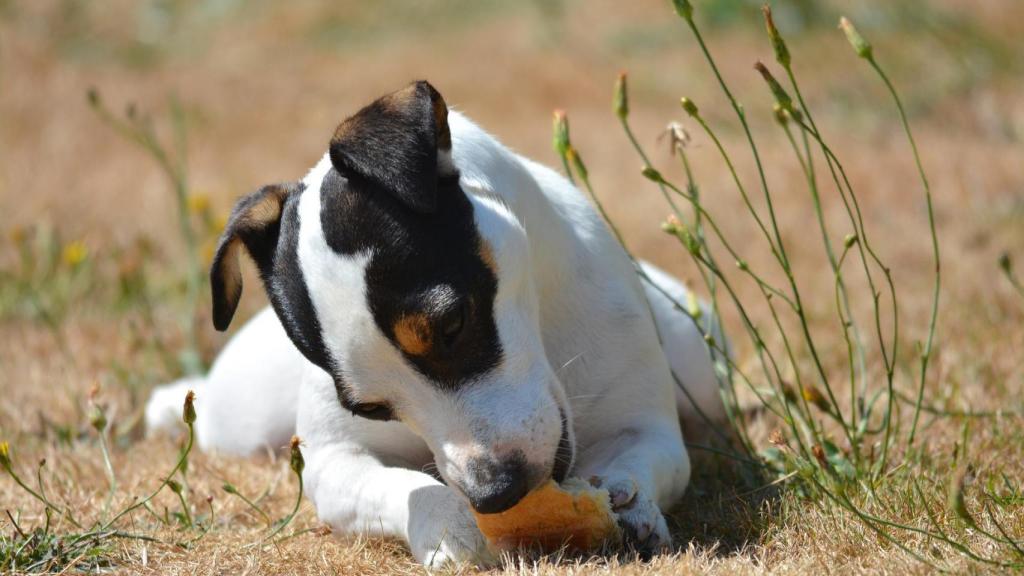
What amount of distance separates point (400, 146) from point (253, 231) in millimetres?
496

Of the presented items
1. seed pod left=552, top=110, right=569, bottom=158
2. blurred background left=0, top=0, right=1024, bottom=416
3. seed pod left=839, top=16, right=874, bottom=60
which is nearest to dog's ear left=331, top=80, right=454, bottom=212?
seed pod left=552, top=110, right=569, bottom=158

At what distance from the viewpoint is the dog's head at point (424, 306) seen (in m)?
2.62

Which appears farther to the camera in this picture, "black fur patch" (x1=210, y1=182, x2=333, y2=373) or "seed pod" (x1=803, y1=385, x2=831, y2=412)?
"seed pod" (x1=803, y1=385, x2=831, y2=412)

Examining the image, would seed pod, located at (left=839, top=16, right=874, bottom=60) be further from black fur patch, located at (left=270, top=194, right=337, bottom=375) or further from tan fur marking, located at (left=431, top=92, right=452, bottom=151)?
black fur patch, located at (left=270, top=194, right=337, bottom=375)

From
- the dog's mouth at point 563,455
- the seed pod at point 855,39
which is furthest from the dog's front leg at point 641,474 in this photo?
the seed pod at point 855,39

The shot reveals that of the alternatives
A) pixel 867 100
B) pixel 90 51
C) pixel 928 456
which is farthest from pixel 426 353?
pixel 90 51

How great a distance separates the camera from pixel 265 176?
7895 millimetres

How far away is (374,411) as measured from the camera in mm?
2816

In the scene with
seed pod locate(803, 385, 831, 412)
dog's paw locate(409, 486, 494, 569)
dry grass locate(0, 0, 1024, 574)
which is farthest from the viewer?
seed pod locate(803, 385, 831, 412)

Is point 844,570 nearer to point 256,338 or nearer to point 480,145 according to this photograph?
point 480,145

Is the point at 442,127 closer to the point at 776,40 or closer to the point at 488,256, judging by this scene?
the point at 488,256

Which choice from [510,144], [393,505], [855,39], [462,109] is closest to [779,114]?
[855,39]

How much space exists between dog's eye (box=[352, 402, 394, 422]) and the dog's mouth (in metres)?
0.39

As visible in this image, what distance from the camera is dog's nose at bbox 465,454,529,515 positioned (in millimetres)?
2609
